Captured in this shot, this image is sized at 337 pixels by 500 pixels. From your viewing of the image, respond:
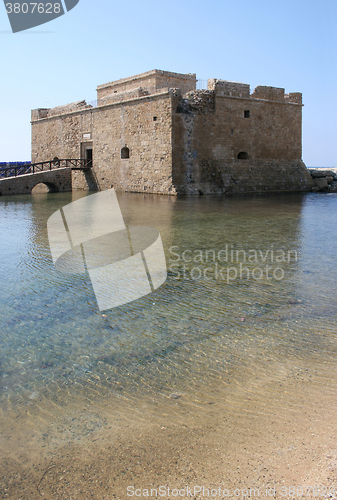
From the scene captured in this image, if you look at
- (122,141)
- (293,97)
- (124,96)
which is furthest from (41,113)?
(293,97)

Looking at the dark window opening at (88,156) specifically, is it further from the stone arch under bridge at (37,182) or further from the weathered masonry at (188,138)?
the stone arch under bridge at (37,182)

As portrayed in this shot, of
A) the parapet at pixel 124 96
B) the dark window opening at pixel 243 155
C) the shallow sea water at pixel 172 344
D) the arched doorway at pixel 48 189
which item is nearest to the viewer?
the shallow sea water at pixel 172 344

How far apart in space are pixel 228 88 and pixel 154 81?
12.2ft

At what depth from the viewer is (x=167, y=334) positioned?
10.5 feet

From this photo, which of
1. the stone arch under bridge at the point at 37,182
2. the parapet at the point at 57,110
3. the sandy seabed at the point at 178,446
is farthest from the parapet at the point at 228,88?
the sandy seabed at the point at 178,446

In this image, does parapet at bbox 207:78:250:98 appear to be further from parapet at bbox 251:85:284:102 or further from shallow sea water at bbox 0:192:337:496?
shallow sea water at bbox 0:192:337:496

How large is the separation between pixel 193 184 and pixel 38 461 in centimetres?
1520

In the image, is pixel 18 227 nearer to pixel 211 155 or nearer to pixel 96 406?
pixel 96 406

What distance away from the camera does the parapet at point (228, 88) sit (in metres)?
16.7

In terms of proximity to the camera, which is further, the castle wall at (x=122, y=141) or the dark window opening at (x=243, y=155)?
the dark window opening at (x=243, y=155)

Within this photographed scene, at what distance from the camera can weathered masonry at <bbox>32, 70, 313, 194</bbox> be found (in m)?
16.3

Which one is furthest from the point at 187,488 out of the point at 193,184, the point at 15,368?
the point at 193,184

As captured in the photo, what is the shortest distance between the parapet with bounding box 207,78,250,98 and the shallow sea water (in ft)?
41.4

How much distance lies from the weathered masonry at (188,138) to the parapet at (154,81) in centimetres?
5
